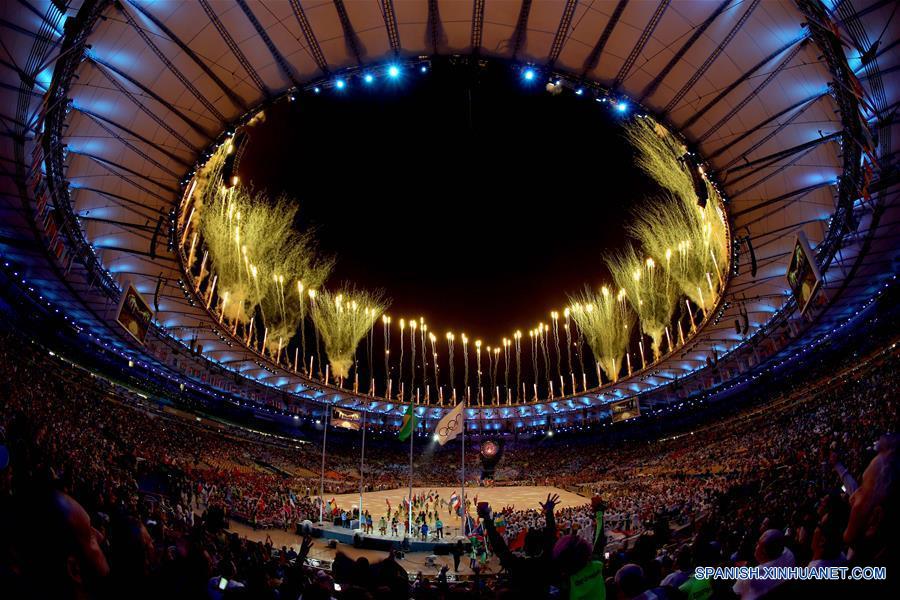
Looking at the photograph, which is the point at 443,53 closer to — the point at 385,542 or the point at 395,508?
the point at 385,542

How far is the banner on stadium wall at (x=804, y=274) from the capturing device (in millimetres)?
16766

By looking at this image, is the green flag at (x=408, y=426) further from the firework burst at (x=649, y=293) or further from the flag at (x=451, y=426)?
the firework burst at (x=649, y=293)

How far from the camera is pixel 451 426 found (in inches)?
962

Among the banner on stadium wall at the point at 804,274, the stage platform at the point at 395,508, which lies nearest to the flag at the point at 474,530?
the stage platform at the point at 395,508

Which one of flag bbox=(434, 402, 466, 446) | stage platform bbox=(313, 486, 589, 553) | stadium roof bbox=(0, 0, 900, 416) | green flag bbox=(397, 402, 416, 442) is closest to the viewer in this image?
stadium roof bbox=(0, 0, 900, 416)

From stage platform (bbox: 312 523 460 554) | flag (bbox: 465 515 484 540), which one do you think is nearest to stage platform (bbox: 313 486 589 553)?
stage platform (bbox: 312 523 460 554)

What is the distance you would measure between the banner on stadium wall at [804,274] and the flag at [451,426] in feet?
49.5

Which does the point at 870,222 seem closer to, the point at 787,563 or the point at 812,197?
the point at 812,197

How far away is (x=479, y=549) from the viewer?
2448 cm

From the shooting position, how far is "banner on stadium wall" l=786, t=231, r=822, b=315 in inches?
660

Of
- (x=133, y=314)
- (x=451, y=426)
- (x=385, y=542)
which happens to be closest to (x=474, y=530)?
(x=385, y=542)

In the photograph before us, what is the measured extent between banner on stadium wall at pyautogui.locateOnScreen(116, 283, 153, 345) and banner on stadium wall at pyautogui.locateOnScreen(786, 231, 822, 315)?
90.9 feet

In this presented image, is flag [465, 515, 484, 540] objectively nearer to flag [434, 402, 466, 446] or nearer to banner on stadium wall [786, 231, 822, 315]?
flag [434, 402, 466, 446]

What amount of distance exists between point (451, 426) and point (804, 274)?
16504 mm
